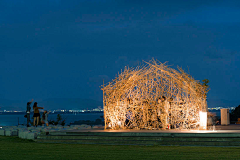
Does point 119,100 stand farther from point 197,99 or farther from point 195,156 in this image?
point 195,156

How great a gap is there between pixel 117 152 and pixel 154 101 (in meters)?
4.95

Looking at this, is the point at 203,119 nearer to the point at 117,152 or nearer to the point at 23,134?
the point at 117,152

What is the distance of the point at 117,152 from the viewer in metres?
10.7

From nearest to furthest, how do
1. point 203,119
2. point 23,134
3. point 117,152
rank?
1. point 117,152
2. point 203,119
3. point 23,134

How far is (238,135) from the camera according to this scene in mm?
12352

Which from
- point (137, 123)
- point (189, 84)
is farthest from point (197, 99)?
point (137, 123)

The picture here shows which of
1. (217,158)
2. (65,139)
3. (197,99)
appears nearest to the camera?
(217,158)

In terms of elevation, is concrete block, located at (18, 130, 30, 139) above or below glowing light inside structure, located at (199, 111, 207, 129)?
below

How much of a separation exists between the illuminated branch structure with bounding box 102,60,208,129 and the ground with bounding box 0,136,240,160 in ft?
11.2

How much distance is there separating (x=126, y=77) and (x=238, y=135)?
519cm

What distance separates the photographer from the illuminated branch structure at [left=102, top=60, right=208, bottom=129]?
15.1m

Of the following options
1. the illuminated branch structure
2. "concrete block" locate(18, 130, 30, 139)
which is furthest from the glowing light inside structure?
"concrete block" locate(18, 130, 30, 139)

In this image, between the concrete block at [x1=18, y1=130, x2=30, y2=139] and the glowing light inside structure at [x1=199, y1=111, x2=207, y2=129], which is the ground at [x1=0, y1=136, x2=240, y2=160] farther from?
the glowing light inside structure at [x1=199, y1=111, x2=207, y2=129]

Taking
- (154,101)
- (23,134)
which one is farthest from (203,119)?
(23,134)
